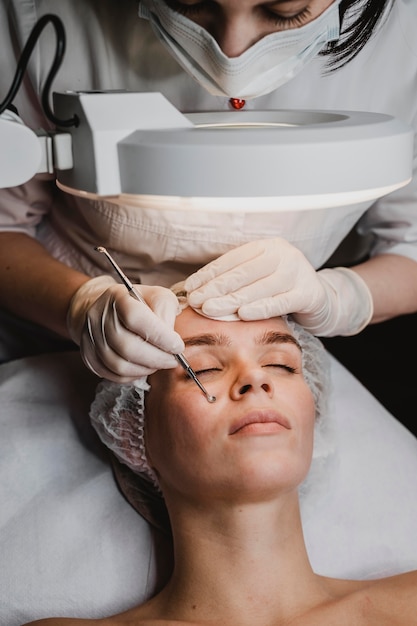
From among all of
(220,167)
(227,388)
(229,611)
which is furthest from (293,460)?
(220,167)

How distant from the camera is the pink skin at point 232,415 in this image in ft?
4.52

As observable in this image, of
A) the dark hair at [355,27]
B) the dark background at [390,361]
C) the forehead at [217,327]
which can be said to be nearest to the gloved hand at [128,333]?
the forehead at [217,327]

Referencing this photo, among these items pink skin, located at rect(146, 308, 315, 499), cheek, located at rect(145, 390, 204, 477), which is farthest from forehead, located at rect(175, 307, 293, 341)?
cheek, located at rect(145, 390, 204, 477)

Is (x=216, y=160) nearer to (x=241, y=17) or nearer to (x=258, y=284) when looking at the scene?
(x=241, y=17)

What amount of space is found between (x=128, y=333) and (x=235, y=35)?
521 mm

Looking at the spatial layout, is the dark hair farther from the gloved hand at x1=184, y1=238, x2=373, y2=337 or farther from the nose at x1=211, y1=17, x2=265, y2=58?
the gloved hand at x1=184, y1=238, x2=373, y2=337

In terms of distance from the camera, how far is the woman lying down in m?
1.39

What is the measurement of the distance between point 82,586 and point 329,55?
122cm

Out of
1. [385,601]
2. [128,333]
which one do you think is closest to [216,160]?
[128,333]

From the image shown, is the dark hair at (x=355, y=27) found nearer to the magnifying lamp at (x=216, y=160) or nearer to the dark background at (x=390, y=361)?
the magnifying lamp at (x=216, y=160)

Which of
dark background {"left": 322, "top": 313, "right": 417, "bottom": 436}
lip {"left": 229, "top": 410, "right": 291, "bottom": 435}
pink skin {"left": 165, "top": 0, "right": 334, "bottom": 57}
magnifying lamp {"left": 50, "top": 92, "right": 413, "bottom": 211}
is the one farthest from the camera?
dark background {"left": 322, "top": 313, "right": 417, "bottom": 436}

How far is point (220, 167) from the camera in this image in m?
0.88

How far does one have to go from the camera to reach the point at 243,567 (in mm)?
1475

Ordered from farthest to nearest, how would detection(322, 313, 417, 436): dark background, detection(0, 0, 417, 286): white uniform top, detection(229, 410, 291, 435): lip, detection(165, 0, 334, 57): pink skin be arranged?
detection(322, 313, 417, 436): dark background → detection(0, 0, 417, 286): white uniform top → detection(229, 410, 291, 435): lip → detection(165, 0, 334, 57): pink skin
